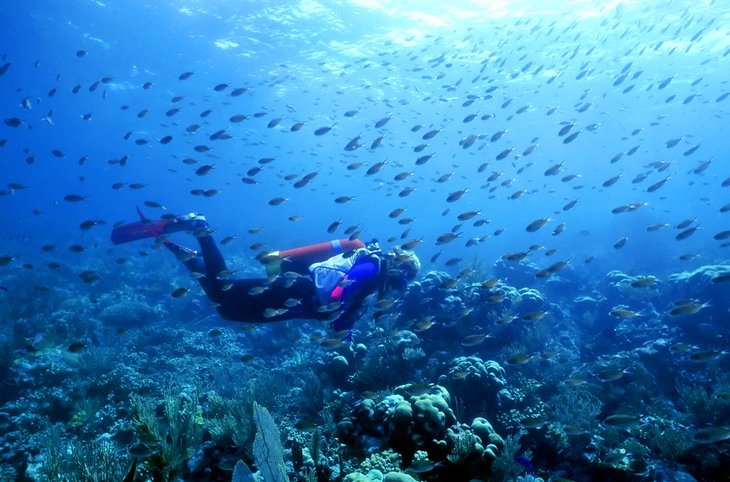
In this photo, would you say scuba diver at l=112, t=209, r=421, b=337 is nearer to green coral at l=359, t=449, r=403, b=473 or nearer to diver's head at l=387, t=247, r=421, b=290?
diver's head at l=387, t=247, r=421, b=290

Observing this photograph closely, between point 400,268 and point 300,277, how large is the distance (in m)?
2.01

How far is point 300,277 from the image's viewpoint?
7660 millimetres

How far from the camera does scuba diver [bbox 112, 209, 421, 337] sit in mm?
6727

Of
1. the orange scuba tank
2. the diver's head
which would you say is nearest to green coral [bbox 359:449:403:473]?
the diver's head

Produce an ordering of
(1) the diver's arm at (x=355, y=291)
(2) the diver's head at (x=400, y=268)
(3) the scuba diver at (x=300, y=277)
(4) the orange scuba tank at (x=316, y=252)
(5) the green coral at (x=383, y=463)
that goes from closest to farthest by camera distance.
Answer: (5) the green coral at (x=383, y=463), (1) the diver's arm at (x=355, y=291), (3) the scuba diver at (x=300, y=277), (2) the diver's head at (x=400, y=268), (4) the orange scuba tank at (x=316, y=252)

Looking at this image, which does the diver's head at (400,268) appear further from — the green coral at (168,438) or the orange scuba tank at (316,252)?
the green coral at (168,438)

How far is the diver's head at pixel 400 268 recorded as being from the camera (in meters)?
7.06

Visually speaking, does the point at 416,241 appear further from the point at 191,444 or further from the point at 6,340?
the point at 6,340

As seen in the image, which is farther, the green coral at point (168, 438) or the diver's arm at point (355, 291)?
the diver's arm at point (355, 291)

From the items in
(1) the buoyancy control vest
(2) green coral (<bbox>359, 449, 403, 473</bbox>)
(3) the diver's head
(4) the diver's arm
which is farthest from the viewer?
(3) the diver's head

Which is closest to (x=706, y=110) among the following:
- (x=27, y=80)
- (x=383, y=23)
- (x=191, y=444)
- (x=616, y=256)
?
(x=616, y=256)

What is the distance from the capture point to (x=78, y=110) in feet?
146

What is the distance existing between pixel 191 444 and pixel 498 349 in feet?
26.6

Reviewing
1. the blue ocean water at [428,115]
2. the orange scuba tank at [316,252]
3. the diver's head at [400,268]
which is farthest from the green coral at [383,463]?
the orange scuba tank at [316,252]
